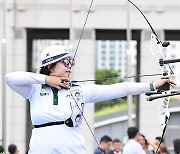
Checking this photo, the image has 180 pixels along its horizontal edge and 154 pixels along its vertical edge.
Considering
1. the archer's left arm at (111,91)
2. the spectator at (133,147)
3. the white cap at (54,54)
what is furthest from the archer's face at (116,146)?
the white cap at (54,54)

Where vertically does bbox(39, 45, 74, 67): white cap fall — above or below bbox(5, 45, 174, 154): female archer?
above

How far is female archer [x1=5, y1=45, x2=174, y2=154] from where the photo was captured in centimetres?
604

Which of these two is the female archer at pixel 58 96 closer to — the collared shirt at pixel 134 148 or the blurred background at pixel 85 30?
the collared shirt at pixel 134 148

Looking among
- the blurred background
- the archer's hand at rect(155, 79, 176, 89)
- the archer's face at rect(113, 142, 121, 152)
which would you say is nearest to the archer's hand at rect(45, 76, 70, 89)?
the archer's hand at rect(155, 79, 176, 89)

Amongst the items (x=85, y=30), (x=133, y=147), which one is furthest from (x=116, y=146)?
(x=85, y=30)

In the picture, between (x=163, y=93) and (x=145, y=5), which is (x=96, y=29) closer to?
(x=145, y=5)

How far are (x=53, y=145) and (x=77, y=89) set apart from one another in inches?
18.6

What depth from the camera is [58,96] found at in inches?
241

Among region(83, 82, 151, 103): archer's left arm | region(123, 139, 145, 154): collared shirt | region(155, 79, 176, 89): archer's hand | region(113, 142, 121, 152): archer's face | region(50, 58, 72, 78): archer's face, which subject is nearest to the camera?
region(155, 79, 176, 89): archer's hand

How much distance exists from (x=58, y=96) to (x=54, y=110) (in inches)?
4.7

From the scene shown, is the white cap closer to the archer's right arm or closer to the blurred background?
the archer's right arm

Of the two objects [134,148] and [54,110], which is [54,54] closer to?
[54,110]

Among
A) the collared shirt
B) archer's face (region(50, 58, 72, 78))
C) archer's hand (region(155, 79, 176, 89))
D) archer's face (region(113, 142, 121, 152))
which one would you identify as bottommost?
archer's face (region(113, 142, 121, 152))

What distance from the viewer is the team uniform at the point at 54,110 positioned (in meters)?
6.04
